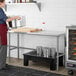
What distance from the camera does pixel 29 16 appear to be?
222 inches

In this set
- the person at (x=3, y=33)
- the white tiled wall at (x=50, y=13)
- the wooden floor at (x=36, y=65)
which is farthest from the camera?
the white tiled wall at (x=50, y=13)

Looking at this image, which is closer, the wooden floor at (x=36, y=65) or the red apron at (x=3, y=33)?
the red apron at (x=3, y=33)

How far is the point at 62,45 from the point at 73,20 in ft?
2.19

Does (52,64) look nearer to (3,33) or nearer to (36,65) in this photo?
(36,65)

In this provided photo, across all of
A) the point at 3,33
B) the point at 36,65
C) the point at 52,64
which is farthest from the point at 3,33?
the point at 52,64

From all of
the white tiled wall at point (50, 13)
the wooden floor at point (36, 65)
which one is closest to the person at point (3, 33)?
the wooden floor at point (36, 65)

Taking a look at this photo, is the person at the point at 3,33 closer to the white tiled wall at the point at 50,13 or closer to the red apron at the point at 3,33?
the red apron at the point at 3,33

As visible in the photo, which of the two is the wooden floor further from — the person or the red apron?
the red apron

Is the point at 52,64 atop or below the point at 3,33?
below

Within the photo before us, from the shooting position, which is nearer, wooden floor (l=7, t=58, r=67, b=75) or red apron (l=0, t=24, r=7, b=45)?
red apron (l=0, t=24, r=7, b=45)

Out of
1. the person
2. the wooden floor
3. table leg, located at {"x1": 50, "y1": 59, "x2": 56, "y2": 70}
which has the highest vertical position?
the person

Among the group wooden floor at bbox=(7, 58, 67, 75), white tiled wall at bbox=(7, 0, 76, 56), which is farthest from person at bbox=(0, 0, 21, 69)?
white tiled wall at bbox=(7, 0, 76, 56)

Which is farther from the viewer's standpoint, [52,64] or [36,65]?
[36,65]

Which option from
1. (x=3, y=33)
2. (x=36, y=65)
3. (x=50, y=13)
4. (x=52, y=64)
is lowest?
(x=36, y=65)
